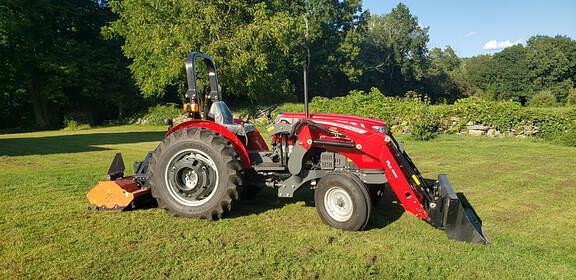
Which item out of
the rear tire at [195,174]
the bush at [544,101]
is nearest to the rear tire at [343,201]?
the rear tire at [195,174]

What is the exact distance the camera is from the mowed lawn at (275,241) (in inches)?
155

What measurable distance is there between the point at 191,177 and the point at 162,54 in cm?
1799

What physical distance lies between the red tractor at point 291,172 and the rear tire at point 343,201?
1cm

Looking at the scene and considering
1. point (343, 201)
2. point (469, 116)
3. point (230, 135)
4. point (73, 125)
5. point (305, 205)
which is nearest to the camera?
point (343, 201)

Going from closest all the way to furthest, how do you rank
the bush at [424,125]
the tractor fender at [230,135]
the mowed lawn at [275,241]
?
1. the mowed lawn at [275,241]
2. the tractor fender at [230,135]
3. the bush at [424,125]

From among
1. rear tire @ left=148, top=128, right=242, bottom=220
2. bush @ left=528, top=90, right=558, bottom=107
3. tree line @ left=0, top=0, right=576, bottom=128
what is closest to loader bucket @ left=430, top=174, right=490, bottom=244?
rear tire @ left=148, top=128, right=242, bottom=220

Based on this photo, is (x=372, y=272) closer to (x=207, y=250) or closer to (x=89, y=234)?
(x=207, y=250)

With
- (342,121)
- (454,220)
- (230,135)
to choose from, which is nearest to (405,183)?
(454,220)

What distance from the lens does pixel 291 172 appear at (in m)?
5.40

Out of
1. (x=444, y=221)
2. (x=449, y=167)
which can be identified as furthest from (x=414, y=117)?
(x=444, y=221)

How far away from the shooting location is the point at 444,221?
4.74 meters

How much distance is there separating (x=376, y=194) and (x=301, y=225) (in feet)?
4.05

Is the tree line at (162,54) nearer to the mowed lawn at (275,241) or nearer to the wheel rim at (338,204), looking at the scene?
the wheel rim at (338,204)

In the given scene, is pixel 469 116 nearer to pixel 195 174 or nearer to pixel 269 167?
pixel 269 167
